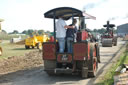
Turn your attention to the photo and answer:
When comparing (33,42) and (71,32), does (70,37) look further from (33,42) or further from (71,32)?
(33,42)

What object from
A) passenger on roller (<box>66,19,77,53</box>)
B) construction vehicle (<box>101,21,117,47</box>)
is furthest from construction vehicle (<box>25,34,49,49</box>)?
passenger on roller (<box>66,19,77,53</box>)

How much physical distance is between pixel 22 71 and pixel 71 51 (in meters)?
2.88

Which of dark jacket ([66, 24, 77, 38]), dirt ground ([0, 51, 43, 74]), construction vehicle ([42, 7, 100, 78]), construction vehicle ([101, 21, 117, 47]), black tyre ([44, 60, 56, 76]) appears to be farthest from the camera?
construction vehicle ([101, 21, 117, 47])

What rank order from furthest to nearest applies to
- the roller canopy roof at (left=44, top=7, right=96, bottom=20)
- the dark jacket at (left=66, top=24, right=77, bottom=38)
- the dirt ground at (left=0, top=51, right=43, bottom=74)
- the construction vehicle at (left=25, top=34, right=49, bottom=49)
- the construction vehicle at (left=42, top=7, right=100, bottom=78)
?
the construction vehicle at (left=25, top=34, right=49, bottom=49) < the dirt ground at (left=0, top=51, right=43, bottom=74) < the dark jacket at (left=66, top=24, right=77, bottom=38) < the roller canopy roof at (left=44, top=7, right=96, bottom=20) < the construction vehicle at (left=42, top=7, right=100, bottom=78)

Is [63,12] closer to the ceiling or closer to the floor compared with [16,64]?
closer to the ceiling

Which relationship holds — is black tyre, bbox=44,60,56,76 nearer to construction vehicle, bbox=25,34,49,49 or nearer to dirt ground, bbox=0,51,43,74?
dirt ground, bbox=0,51,43,74

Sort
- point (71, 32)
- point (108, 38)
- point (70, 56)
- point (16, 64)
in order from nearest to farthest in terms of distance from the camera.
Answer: point (70, 56) → point (71, 32) → point (16, 64) → point (108, 38)

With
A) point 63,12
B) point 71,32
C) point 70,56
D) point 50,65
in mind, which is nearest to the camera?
point 70,56

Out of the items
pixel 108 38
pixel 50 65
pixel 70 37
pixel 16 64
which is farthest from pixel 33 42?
pixel 70 37

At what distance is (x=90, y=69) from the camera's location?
797 centimetres

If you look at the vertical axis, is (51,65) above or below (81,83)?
above

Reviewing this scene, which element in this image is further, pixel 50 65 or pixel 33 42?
pixel 33 42

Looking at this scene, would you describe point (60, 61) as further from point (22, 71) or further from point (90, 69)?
point (22, 71)

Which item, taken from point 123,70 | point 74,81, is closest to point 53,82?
point 74,81
